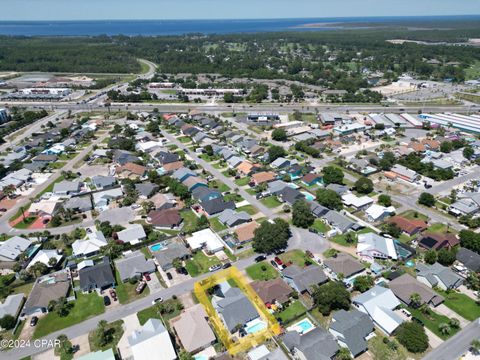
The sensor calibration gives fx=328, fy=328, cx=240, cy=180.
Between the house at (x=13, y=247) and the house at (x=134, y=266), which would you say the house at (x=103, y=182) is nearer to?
the house at (x=13, y=247)

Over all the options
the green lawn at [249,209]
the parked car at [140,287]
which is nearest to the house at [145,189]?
the green lawn at [249,209]

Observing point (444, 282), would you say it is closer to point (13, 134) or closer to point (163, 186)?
point (163, 186)

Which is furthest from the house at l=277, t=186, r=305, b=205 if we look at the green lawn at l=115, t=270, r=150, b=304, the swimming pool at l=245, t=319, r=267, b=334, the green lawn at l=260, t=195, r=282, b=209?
the green lawn at l=115, t=270, r=150, b=304

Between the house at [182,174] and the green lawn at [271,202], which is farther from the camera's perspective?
the house at [182,174]

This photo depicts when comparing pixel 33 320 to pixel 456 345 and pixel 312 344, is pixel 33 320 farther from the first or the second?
pixel 456 345

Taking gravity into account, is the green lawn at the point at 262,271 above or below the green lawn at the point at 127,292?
below

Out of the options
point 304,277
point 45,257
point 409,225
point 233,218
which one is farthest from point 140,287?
point 409,225
